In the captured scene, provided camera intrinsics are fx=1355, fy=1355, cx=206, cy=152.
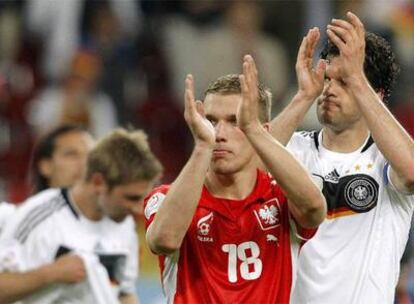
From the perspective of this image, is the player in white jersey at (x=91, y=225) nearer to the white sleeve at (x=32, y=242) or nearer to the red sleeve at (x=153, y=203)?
the white sleeve at (x=32, y=242)

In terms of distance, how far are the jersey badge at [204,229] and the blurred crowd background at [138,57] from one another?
637 cm

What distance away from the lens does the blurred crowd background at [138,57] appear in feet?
40.4

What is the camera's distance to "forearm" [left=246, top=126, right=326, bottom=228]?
5.19 metres

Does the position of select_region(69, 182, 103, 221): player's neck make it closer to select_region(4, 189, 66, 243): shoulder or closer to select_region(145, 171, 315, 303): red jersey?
select_region(4, 189, 66, 243): shoulder

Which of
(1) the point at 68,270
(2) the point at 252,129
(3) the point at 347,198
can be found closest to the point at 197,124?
(2) the point at 252,129

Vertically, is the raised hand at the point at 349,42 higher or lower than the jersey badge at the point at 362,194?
higher

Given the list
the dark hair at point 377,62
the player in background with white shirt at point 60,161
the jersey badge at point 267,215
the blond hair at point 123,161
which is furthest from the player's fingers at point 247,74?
the player in background with white shirt at point 60,161

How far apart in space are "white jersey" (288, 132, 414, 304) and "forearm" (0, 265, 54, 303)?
1.56 metres

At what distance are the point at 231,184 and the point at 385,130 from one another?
2.18 feet

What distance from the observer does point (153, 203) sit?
5566 millimetres

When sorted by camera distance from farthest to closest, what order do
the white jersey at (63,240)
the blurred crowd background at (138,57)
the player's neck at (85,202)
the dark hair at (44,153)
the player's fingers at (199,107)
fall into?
1. the blurred crowd background at (138,57)
2. the dark hair at (44,153)
3. the player's neck at (85,202)
4. the white jersey at (63,240)
5. the player's fingers at (199,107)

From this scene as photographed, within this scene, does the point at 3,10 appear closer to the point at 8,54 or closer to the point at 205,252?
the point at 8,54

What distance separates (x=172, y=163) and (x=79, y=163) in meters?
3.44

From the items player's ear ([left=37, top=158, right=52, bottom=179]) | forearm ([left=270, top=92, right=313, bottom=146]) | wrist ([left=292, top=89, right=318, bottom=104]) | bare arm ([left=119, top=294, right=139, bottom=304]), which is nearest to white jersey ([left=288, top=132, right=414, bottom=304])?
forearm ([left=270, top=92, right=313, bottom=146])
